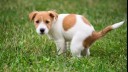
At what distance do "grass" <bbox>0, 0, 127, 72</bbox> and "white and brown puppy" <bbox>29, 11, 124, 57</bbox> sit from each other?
19 centimetres

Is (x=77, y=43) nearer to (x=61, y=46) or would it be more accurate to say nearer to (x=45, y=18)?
(x=61, y=46)

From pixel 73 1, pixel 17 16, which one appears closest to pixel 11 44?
pixel 17 16

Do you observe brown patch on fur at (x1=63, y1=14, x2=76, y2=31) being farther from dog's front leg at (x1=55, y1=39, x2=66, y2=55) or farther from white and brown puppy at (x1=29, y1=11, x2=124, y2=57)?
dog's front leg at (x1=55, y1=39, x2=66, y2=55)

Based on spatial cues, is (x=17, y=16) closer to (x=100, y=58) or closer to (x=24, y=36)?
(x=24, y=36)

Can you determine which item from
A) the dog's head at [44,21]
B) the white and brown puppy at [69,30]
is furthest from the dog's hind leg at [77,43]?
the dog's head at [44,21]

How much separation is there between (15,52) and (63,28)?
31.3 inches

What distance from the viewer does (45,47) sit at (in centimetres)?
831

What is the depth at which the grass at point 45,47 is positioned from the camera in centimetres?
711

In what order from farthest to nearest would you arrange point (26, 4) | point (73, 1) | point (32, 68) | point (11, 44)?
point (73, 1) < point (26, 4) < point (11, 44) < point (32, 68)

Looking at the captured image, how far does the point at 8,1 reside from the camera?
1317 cm

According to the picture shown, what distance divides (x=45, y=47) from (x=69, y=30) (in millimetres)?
888

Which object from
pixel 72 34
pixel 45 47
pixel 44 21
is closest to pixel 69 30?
pixel 72 34

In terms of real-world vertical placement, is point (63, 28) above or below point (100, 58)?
above

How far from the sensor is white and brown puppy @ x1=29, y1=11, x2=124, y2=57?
7441mm
